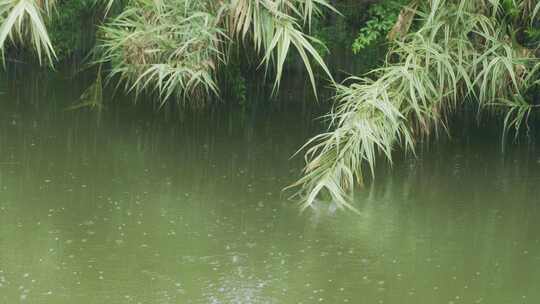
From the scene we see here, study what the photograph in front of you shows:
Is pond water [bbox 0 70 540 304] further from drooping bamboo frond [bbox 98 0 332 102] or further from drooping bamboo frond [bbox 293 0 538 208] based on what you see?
drooping bamboo frond [bbox 98 0 332 102]

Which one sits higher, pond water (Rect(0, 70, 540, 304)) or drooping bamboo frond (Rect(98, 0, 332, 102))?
drooping bamboo frond (Rect(98, 0, 332, 102))

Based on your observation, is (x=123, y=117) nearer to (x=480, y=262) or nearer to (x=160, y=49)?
(x=160, y=49)

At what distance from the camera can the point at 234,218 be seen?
20.0 feet

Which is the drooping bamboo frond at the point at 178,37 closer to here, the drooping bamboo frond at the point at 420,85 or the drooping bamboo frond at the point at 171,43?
the drooping bamboo frond at the point at 171,43

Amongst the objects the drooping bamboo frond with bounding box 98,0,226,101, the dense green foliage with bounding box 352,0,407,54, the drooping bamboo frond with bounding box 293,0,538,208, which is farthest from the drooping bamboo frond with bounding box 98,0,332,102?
the drooping bamboo frond with bounding box 293,0,538,208

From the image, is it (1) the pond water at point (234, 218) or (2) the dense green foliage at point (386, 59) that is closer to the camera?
(1) the pond water at point (234, 218)

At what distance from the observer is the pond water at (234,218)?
5227mm

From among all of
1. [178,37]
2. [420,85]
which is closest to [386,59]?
[420,85]

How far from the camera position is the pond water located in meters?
5.23

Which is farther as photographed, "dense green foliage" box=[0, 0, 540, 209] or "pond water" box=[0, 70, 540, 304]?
"dense green foliage" box=[0, 0, 540, 209]

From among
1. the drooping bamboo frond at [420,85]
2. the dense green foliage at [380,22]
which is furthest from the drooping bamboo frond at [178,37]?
the drooping bamboo frond at [420,85]

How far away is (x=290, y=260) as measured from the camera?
18.2 ft

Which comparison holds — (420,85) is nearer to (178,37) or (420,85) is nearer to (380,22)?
(380,22)

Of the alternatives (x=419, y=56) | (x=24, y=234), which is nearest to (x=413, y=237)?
(x=419, y=56)
